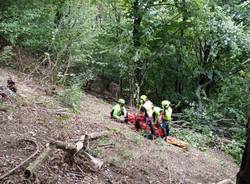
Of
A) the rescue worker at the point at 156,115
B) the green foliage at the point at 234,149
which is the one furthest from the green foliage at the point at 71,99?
the green foliage at the point at 234,149

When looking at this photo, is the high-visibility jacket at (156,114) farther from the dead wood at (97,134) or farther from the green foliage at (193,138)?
the dead wood at (97,134)

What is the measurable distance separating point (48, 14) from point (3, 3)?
1542 mm

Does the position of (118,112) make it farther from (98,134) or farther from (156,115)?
(98,134)

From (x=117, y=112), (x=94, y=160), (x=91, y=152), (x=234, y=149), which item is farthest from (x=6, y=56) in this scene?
(x=94, y=160)

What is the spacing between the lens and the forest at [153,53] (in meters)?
13.6

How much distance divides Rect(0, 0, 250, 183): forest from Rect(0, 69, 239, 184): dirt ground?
2636 mm

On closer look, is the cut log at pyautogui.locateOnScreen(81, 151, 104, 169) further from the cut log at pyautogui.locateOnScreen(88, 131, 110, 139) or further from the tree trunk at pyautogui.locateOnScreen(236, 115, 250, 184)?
the tree trunk at pyautogui.locateOnScreen(236, 115, 250, 184)

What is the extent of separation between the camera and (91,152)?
704cm

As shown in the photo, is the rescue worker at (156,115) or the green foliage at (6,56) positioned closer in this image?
the rescue worker at (156,115)

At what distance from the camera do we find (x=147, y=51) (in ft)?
53.2

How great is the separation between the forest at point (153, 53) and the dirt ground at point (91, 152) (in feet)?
8.65

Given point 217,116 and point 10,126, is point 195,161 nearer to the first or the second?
point 10,126

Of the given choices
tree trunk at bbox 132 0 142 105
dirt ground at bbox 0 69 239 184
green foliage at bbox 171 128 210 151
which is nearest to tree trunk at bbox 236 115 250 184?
dirt ground at bbox 0 69 239 184

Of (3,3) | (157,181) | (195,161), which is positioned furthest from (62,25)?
(157,181)
